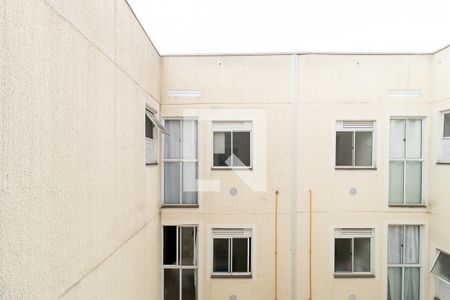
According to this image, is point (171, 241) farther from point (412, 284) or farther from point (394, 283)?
point (412, 284)

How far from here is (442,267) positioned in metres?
5.25

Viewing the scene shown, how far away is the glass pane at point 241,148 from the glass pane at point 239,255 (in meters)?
1.75

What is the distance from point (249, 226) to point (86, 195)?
12.7ft

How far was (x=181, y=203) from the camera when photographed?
18.3 feet

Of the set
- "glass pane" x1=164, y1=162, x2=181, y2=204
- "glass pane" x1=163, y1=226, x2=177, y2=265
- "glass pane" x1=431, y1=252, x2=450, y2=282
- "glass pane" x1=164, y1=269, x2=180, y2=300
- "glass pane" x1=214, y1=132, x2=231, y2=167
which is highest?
"glass pane" x1=214, y1=132, x2=231, y2=167

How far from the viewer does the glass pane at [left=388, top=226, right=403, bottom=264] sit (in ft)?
18.3

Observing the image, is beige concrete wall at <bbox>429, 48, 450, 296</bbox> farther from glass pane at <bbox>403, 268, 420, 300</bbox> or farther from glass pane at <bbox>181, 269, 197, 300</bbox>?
glass pane at <bbox>181, 269, 197, 300</bbox>

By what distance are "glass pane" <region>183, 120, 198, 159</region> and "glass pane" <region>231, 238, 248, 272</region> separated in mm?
2178

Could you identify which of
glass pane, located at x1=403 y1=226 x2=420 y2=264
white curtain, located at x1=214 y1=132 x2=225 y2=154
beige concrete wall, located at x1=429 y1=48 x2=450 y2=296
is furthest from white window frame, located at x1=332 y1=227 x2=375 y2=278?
white curtain, located at x1=214 y1=132 x2=225 y2=154

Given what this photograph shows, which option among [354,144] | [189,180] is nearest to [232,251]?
[189,180]

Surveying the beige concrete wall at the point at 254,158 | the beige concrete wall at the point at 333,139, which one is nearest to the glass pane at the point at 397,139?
the beige concrete wall at the point at 333,139

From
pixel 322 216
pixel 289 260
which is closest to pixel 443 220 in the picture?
pixel 322 216

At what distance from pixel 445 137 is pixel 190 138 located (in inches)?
214

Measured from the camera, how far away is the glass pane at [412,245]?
5.59m
